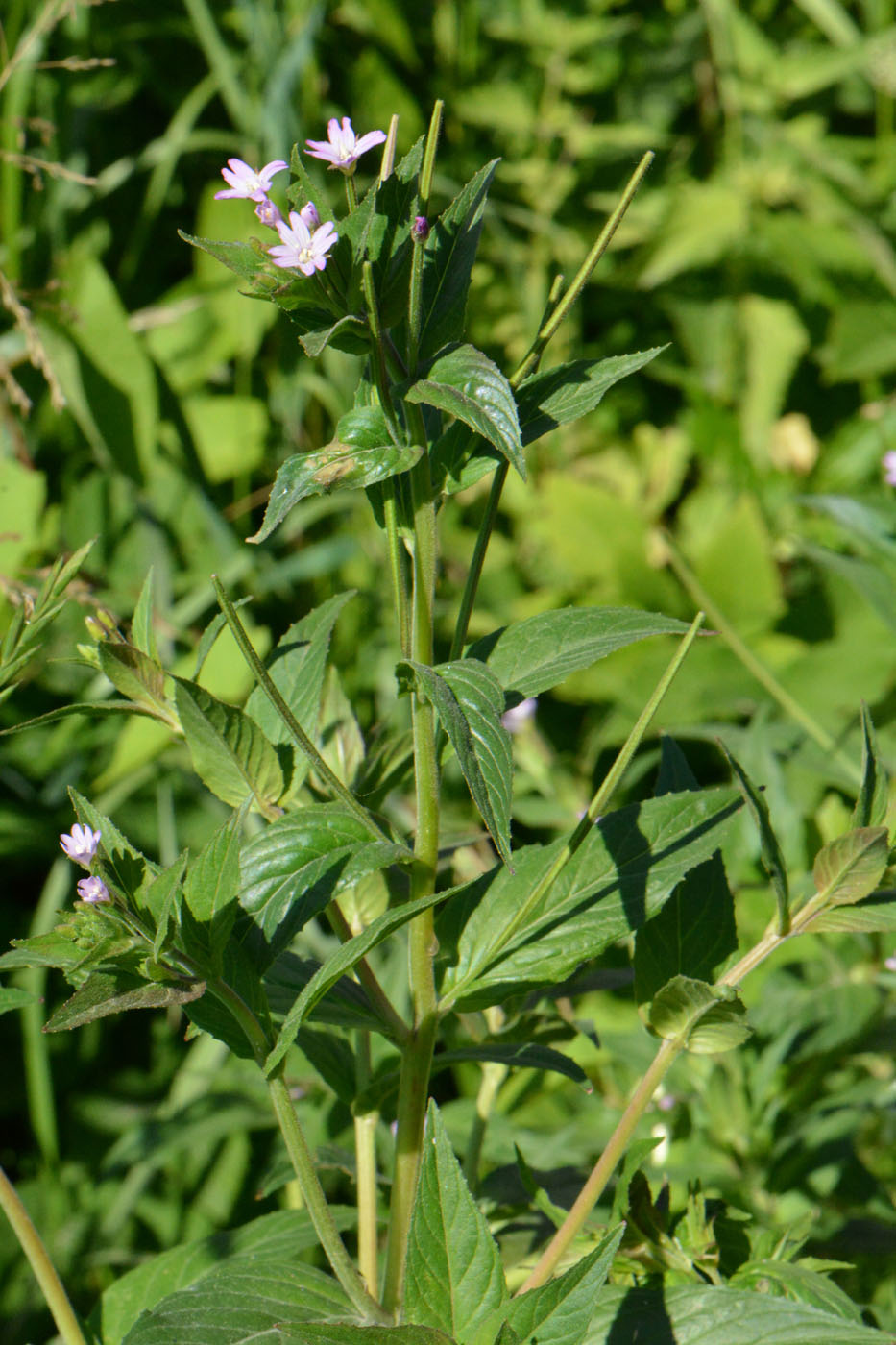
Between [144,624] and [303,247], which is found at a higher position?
[303,247]

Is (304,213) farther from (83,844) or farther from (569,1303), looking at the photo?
(569,1303)

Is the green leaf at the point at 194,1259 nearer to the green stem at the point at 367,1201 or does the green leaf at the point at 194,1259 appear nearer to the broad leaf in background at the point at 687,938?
the green stem at the point at 367,1201

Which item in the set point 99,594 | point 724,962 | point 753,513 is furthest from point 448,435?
point 753,513

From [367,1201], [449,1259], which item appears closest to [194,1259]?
[367,1201]

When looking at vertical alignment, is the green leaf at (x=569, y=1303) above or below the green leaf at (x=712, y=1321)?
above

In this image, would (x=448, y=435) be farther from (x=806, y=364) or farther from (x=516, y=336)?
(x=806, y=364)

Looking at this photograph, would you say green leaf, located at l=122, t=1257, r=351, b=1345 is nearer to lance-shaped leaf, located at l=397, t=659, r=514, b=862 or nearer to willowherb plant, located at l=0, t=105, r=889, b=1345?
willowherb plant, located at l=0, t=105, r=889, b=1345

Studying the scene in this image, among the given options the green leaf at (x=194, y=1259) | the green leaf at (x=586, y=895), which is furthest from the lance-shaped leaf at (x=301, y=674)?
the green leaf at (x=194, y=1259)

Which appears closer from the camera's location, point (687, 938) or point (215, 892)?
point (215, 892)

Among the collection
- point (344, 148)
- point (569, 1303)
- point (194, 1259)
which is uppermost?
point (344, 148)
